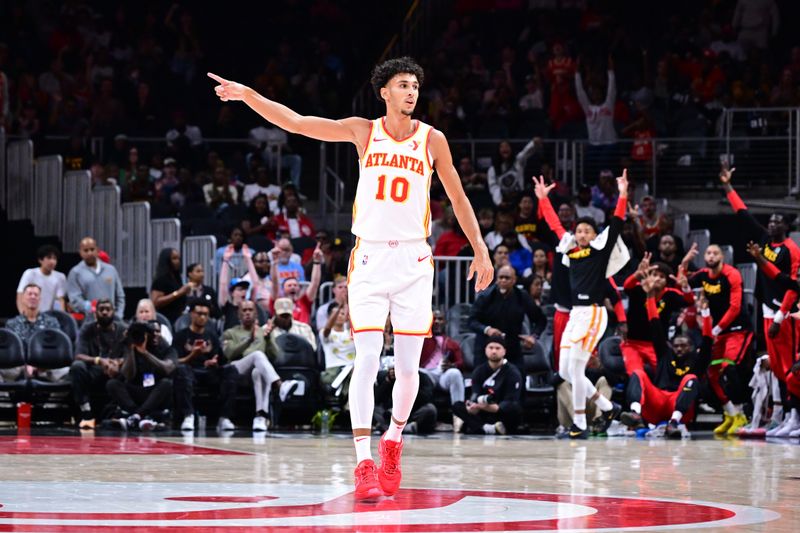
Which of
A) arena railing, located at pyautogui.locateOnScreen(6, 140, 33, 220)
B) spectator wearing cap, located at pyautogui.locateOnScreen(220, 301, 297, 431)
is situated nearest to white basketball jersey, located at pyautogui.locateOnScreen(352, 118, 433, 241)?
spectator wearing cap, located at pyautogui.locateOnScreen(220, 301, 297, 431)

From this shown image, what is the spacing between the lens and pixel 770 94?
21000 mm

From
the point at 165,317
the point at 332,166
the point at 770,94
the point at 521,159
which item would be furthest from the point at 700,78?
the point at 165,317

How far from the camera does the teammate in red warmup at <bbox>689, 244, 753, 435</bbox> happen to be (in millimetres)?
15047

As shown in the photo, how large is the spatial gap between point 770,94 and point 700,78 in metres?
1.20

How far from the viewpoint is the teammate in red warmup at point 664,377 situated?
1435cm

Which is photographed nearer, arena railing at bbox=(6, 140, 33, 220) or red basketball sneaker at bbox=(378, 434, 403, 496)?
red basketball sneaker at bbox=(378, 434, 403, 496)

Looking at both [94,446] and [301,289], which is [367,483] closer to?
[94,446]

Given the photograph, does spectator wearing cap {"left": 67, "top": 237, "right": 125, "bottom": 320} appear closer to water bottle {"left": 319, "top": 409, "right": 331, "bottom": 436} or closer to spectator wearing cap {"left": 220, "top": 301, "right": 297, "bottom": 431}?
spectator wearing cap {"left": 220, "top": 301, "right": 297, "bottom": 431}

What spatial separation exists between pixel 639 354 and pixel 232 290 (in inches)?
183

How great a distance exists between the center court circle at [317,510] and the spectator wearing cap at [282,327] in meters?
7.38

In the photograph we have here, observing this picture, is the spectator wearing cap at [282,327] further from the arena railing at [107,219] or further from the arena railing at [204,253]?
the arena railing at [107,219]

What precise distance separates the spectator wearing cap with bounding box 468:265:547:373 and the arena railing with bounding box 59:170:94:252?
570 centimetres

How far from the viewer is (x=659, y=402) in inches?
569

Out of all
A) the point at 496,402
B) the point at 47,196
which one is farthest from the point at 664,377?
the point at 47,196
